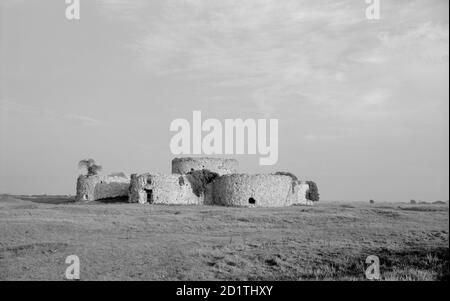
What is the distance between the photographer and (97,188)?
3881 centimetres

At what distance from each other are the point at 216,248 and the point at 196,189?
860 inches

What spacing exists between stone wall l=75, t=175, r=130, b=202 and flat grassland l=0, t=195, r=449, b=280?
52.0 feet

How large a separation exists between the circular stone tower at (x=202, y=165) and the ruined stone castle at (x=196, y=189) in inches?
67.3

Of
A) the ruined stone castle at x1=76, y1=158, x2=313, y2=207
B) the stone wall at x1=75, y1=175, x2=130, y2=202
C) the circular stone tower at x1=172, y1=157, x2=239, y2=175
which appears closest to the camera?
the ruined stone castle at x1=76, y1=158, x2=313, y2=207

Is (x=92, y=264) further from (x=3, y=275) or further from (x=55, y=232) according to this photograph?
(x=55, y=232)

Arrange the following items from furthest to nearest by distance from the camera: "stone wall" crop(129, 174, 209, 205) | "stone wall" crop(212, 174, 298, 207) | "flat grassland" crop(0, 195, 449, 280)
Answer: "stone wall" crop(212, 174, 298, 207) < "stone wall" crop(129, 174, 209, 205) < "flat grassland" crop(0, 195, 449, 280)

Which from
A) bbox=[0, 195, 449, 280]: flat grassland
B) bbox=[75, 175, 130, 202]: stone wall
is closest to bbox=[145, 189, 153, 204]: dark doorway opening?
bbox=[75, 175, 130, 202]: stone wall

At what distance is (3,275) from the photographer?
1166cm

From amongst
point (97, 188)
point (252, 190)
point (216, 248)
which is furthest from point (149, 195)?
point (216, 248)

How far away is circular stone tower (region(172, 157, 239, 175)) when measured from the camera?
41.5 m

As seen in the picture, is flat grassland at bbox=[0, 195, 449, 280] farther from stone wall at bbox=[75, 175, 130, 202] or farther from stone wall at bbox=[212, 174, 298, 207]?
stone wall at bbox=[75, 175, 130, 202]

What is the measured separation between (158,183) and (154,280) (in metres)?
23.3
